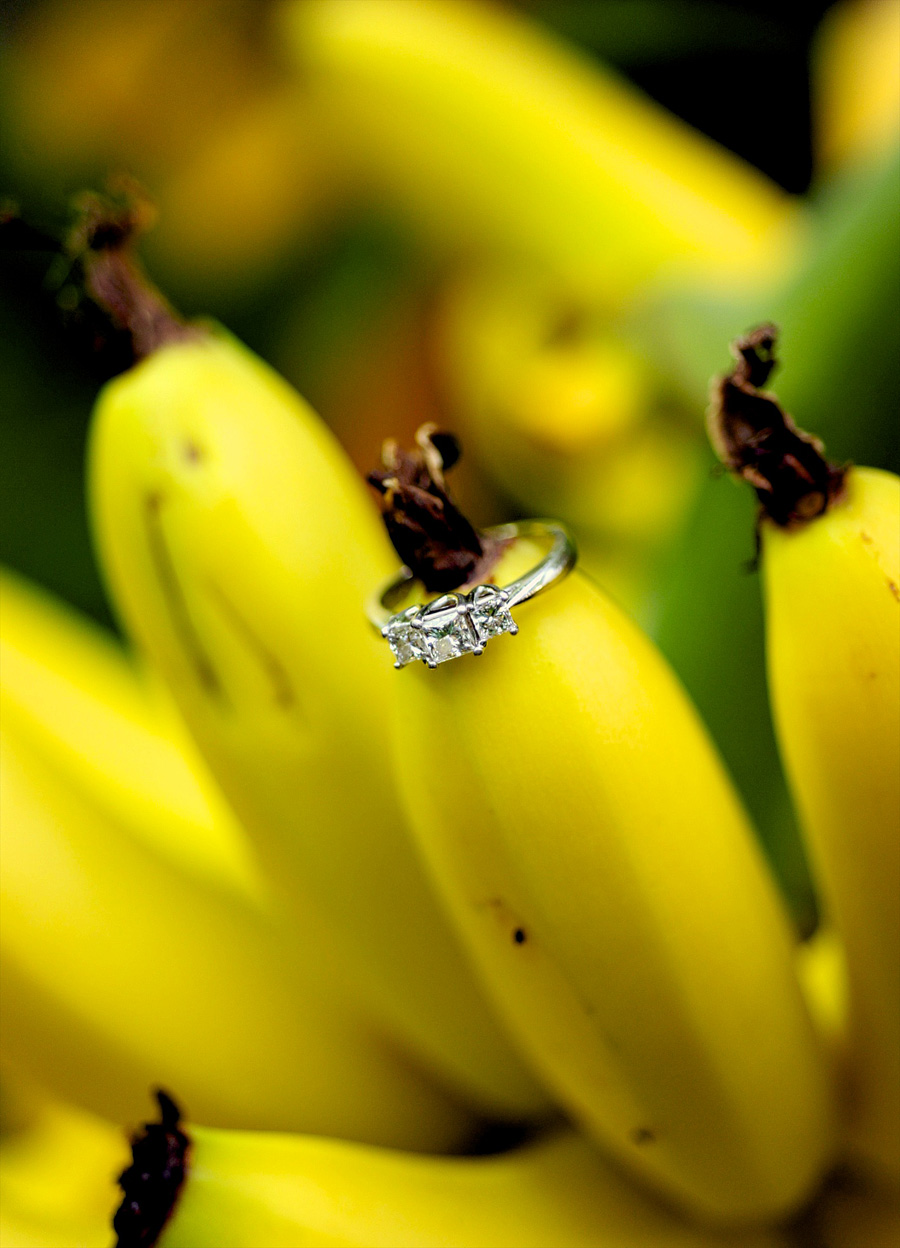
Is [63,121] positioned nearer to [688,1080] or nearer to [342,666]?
[342,666]

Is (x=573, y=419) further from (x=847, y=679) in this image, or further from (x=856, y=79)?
(x=847, y=679)

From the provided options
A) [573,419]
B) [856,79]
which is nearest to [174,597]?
[573,419]

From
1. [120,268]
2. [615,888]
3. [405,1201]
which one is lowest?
[405,1201]

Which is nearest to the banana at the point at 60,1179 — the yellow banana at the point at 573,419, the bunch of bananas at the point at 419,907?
the bunch of bananas at the point at 419,907

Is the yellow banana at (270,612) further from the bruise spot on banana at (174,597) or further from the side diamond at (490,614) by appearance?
the side diamond at (490,614)

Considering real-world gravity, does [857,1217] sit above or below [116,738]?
below

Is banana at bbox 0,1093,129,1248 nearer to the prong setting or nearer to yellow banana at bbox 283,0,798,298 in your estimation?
the prong setting

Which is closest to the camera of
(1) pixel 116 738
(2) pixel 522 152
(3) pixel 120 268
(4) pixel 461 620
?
(4) pixel 461 620

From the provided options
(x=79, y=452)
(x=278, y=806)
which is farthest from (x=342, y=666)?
(x=79, y=452)
